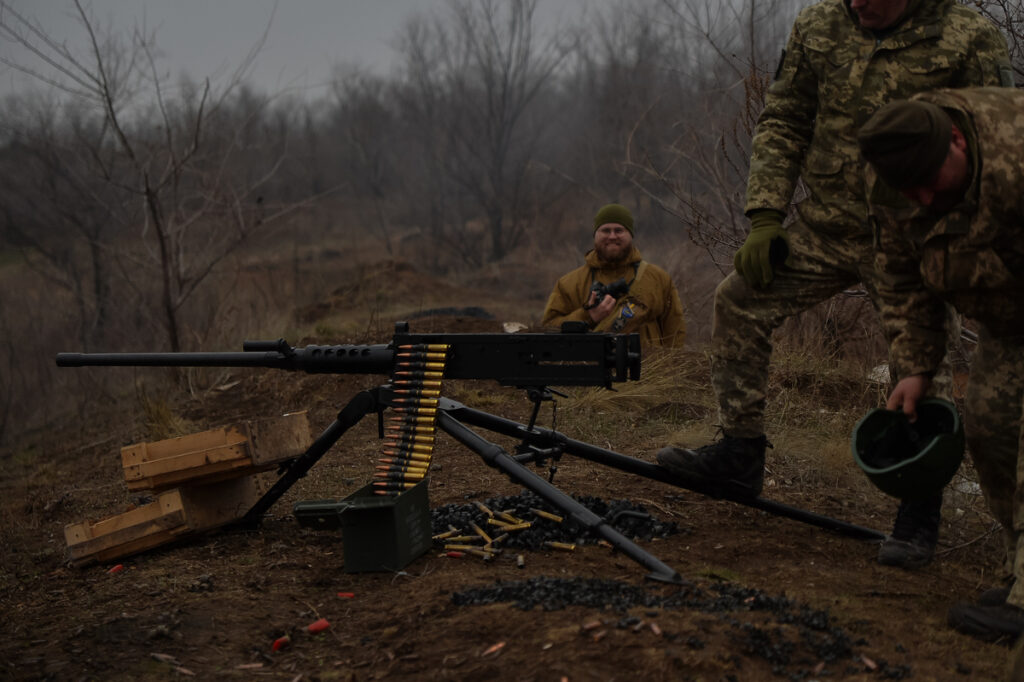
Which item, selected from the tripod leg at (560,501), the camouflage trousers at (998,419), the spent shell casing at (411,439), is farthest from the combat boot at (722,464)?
the spent shell casing at (411,439)

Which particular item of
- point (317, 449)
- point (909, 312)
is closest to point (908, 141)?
point (909, 312)

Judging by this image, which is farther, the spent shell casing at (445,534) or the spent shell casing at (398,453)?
the spent shell casing at (445,534)

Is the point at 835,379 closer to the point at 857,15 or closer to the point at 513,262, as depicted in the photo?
the point at 857,15

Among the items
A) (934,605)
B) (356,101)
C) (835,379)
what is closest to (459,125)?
(356,101)

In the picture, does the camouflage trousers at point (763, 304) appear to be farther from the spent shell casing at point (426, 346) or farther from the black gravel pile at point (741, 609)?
the spent shell casing at point (426, 346)

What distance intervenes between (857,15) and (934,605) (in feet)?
7.86

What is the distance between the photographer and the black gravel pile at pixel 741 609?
2.73 m

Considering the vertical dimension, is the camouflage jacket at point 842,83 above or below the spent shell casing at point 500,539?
above

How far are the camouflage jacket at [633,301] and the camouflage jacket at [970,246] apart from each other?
377cm

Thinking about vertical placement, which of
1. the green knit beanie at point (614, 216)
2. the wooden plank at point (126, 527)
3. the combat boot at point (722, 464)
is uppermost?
the green knit beanie at point (614, 216)

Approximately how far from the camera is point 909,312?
362 centimetres

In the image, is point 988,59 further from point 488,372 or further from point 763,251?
point 488,372

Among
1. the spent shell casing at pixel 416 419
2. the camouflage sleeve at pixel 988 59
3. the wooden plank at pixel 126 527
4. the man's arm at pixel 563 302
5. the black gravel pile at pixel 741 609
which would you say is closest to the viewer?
the black gravel pile at pixel 741 609

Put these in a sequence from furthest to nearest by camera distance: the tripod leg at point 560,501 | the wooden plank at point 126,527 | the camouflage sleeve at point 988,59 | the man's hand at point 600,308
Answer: the man's hand at point 600,308 → the wooden plank at point 126,527 → the camouflage sleeve at point 988,59 → the tripod leg at point 560,501
